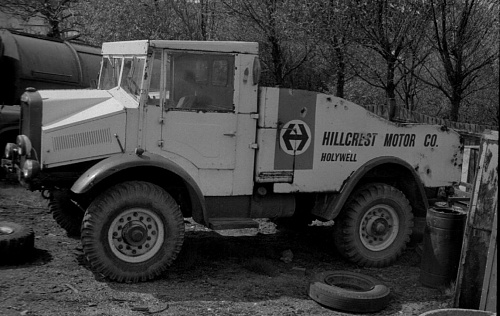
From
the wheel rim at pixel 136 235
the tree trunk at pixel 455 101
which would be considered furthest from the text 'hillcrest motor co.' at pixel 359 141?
the tree trunk at pixel 455 101

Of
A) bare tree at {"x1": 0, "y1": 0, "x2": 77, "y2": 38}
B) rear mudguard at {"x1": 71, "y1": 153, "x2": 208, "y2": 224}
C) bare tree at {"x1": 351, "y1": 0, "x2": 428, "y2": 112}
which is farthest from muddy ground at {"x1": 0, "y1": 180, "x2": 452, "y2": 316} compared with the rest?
bare tree at {"x1": 0, "y1": 0, "x2": 77, "y2": 38}

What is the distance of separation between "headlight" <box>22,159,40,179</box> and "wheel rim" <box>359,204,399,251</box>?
3505mm

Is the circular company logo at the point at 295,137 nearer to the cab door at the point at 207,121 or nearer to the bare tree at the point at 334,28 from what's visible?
the cab door at the point at 207,121

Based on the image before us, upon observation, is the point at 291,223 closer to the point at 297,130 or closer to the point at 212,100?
the point at 297,130

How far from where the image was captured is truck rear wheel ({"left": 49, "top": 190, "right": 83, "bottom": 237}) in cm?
740

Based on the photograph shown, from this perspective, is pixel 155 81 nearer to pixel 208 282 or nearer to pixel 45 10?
pixel 208 282

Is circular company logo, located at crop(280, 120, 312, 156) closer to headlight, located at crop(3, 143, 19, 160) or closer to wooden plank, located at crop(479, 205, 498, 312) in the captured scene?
wooden plank, located at crop(479, 205, 498, 312)

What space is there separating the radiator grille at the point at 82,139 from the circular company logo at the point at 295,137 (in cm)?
178

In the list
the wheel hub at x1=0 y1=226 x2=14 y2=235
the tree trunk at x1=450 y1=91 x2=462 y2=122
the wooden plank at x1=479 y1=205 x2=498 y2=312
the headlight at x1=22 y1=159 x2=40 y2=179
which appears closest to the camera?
the wooden plank at x1=479 y1=205 x2=498 y2=312

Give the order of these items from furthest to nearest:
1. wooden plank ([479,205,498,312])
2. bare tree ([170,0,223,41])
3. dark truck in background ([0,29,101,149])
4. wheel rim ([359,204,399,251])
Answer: bare tree ([170,0,223,41])
dark truck in background ([0,29,101,149])
wheel rim ([359,204,399,251])
wooden plank ([479,205,498,312])

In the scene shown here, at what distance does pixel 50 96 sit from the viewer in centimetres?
632

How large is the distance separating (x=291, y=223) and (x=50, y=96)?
11.6 ft

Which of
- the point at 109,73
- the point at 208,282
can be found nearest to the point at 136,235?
the point at 208,282

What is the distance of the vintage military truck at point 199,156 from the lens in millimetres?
5996
